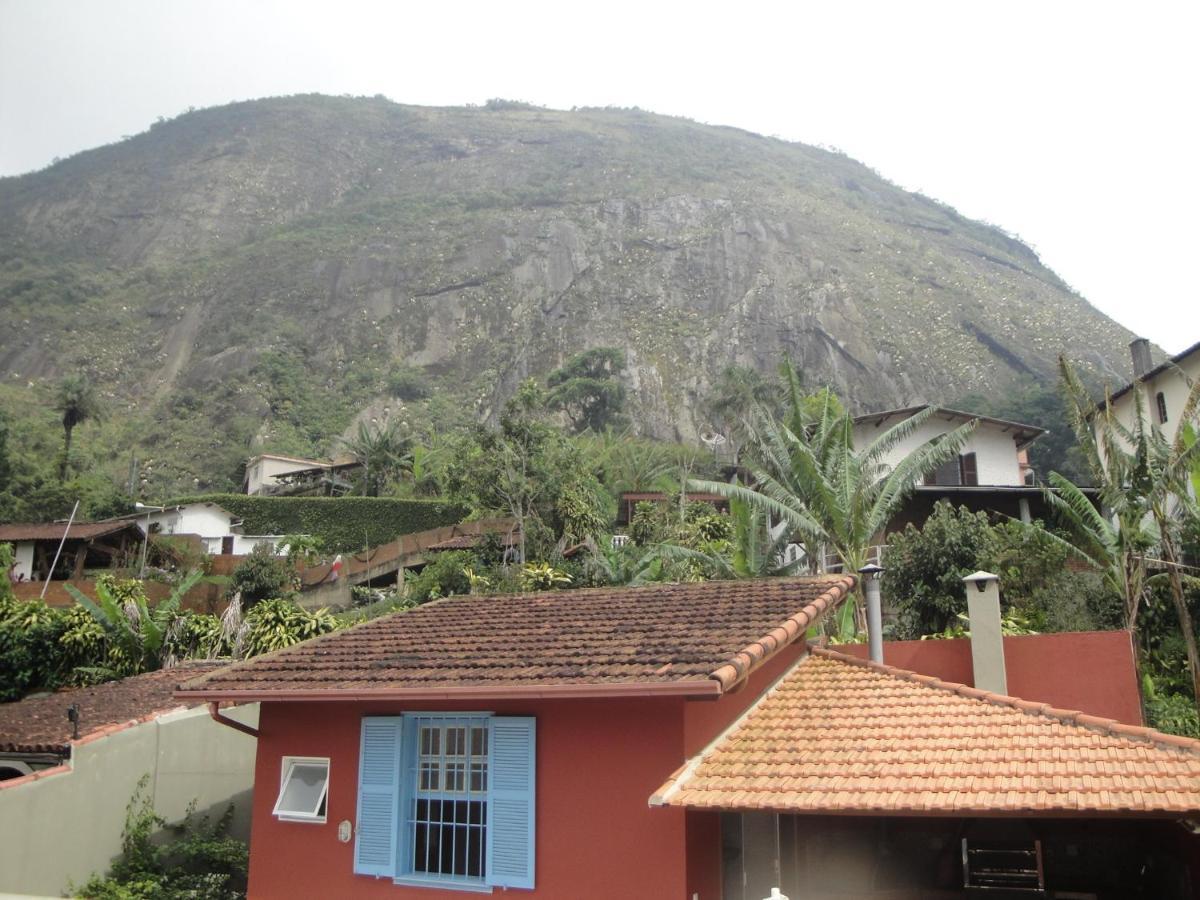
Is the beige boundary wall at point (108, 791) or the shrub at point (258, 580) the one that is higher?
the shrub at point (258, 580)

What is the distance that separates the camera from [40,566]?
3700 centimetres

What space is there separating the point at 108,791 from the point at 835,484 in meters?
13.1

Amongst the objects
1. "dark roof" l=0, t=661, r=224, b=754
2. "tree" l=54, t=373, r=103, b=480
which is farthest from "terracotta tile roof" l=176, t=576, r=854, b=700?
"tree" l=54, t=373, r=103, b=480

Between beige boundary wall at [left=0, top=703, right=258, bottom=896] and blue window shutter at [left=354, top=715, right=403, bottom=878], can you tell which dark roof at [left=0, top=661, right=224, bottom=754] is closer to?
beige boundary wall at [left=0, top=703, right=258, bottom=896]

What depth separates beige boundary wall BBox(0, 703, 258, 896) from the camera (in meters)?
12.0

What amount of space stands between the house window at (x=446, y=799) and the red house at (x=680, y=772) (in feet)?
0.07

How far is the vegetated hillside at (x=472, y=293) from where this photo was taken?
8056 centimetres

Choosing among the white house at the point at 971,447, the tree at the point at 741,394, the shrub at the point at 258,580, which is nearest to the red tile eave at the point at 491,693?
the shrub at the point at 258,580

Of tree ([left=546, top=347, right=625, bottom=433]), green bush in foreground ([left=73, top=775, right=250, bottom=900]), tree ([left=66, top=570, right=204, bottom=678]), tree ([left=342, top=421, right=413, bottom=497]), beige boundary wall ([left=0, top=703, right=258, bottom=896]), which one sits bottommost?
green bush in foreground ([left=73, top=775, right=250, bottom=900])

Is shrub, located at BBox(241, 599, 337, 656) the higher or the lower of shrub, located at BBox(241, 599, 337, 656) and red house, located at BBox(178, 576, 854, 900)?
the higher

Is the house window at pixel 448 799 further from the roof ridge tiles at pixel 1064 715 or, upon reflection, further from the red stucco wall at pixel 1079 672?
the red stucco wall at pixel 1079 672

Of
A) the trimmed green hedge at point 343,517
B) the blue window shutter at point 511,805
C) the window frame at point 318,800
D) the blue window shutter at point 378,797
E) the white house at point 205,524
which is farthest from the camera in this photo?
the trimmed green hedge at point 343,517

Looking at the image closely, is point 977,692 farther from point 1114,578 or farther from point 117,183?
point 117,183

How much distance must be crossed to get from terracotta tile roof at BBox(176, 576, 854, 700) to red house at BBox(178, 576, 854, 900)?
31 millimetres
